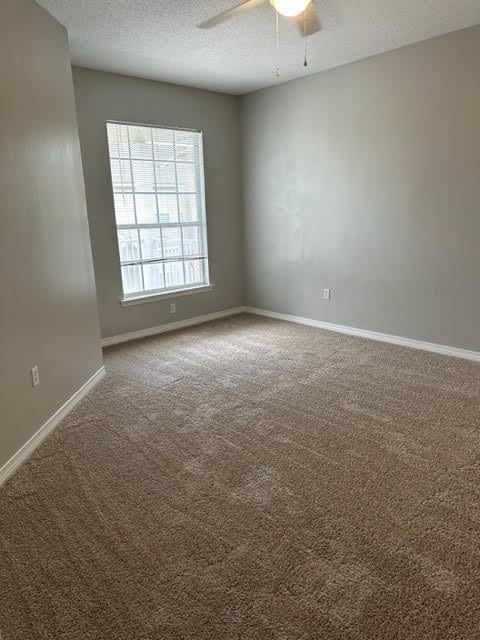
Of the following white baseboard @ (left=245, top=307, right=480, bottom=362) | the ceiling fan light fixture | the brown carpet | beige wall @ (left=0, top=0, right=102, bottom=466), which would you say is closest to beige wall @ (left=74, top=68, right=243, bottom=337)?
white baseboard @ (left=245, top=307, right=480, bottom=362)

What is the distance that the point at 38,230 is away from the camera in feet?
8.64

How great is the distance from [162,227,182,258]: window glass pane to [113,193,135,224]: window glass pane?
451 millimetres

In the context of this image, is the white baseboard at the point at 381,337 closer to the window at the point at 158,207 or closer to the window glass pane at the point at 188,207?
the window at the point at 158,207

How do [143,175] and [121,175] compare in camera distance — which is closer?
[121,175]

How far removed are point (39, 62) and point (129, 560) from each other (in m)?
2.97

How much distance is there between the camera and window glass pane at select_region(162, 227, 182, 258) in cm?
487

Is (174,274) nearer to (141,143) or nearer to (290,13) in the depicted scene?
(141,143)

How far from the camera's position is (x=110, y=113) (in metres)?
4.16

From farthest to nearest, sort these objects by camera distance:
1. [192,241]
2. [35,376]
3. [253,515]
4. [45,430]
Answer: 1. [192,241]
2. [45,430]
3. [35,376]
4. [253,515]

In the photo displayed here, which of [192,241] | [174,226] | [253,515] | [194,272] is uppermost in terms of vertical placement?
[174,226]

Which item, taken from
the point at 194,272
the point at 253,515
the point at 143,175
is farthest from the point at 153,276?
the point at 253,515

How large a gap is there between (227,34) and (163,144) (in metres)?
1.63

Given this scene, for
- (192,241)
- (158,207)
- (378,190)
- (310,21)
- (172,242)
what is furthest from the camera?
(192,241)

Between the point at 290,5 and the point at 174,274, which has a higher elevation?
the point at 290,5
